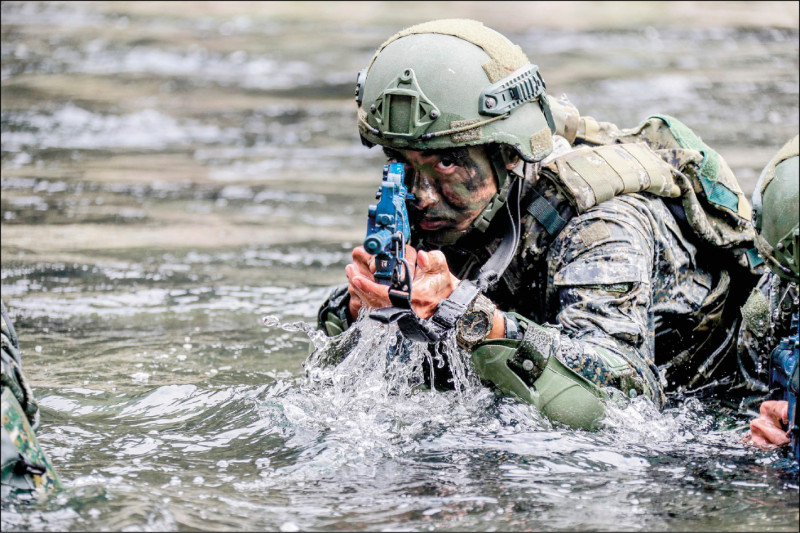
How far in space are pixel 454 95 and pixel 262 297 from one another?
129 inches

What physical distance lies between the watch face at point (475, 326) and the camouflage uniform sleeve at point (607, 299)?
280 millimetres

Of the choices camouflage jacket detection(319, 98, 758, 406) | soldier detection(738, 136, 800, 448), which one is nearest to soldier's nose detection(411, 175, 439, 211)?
camouflage jacket detection(319, 98, 758, 406)

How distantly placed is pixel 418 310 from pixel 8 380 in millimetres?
1335

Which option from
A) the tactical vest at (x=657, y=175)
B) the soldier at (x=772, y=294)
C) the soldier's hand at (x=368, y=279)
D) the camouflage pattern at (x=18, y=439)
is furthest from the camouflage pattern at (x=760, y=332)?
the camouflage pattern at (x=18, y=439)

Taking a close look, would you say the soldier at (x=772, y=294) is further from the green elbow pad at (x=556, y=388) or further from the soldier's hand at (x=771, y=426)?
the green elbow pad at (x=556, y=388)

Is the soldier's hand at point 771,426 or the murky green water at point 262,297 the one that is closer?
the murky green water at point 262,297

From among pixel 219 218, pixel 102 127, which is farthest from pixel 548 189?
pixel 102 127

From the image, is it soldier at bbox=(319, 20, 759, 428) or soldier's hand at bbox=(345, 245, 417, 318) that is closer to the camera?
soldier's hand at bbox=(345, 245, 417, 318)

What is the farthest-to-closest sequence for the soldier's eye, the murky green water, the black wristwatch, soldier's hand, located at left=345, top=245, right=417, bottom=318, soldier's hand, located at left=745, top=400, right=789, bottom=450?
the soldier's eye, the black wristwatch, soldier's hand, located at left=745, top=400, right=789, bottom=450, soldier's hand, located at left=345, top=245, right=417, bottom=318, the murky green water

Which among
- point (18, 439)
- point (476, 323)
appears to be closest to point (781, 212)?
point (476, 323)

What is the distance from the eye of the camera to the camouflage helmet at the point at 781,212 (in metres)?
3.62

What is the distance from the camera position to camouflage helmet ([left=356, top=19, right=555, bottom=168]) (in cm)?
421

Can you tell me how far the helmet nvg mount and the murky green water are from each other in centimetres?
84

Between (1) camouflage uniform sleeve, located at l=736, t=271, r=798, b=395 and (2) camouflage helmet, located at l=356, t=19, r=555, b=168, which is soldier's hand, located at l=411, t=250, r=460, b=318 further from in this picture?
(1) camouflage uniform sleeve, located at l=736, t=271, r=798, b=395
